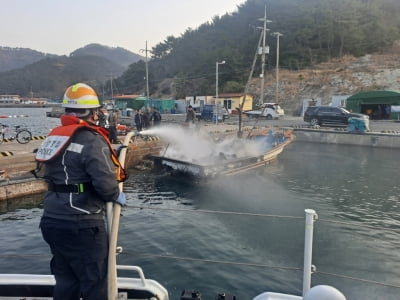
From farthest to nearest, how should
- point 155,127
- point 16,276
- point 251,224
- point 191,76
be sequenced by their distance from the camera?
1. point 191,76
2. point 155,127
3. point 251,224
4. point 16,276

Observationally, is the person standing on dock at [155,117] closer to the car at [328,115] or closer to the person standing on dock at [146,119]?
the person standing on dock at [146,119]

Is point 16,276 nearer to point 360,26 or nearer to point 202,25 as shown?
point 360,26

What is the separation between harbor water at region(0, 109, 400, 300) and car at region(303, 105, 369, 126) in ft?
49.3

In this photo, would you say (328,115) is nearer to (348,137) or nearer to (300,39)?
(348,137)

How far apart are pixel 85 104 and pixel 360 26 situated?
74337 mm

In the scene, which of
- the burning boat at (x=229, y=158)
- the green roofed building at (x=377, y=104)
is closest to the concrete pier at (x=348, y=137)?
the burning boat at (x=229, y=158)

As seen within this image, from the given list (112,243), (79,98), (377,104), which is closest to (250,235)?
(112,243)

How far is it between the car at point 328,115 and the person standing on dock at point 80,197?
30.9m

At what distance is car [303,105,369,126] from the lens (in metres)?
30.4

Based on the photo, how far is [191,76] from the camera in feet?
273

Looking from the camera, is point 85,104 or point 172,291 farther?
point 172,291

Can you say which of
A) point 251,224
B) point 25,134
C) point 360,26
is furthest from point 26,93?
point 251,224

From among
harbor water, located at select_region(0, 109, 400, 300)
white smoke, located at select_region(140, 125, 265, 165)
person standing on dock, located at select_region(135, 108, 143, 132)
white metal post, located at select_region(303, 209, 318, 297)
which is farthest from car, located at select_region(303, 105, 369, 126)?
white metal post, located at select_region(303, 209, 318, 297)

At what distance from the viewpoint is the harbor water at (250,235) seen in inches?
254
